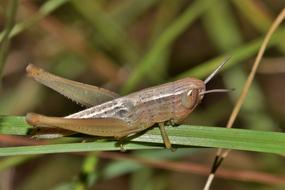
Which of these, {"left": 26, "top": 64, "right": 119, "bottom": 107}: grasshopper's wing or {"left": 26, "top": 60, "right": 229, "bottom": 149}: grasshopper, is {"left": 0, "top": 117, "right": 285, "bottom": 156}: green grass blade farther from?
{"left": 26, "top": 64, "right": 119, "bottom": 107}: grasshopper's wing

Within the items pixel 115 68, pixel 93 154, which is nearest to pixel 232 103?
pixel 115 68

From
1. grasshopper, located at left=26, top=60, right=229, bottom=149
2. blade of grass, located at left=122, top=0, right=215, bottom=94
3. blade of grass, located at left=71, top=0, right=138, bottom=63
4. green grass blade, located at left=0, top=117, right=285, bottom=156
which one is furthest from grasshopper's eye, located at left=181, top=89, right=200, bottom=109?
blade of grass, located at left=71, top=0, right=138, bottom=63

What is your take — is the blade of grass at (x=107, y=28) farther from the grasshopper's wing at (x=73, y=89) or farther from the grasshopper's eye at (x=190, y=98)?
the grasshopper's eye at (x=190, y=98)

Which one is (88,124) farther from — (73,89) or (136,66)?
(136,66)

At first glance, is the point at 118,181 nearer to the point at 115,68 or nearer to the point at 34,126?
the point at 115,68

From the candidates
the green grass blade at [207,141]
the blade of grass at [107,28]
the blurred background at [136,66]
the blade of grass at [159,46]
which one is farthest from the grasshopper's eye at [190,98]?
the blade of grass at [107,28]

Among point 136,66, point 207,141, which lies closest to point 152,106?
point 207,141

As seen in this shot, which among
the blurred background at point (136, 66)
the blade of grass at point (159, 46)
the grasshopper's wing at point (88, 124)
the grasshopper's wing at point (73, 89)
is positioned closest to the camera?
the grasshopper's wing at point (88, 124)
